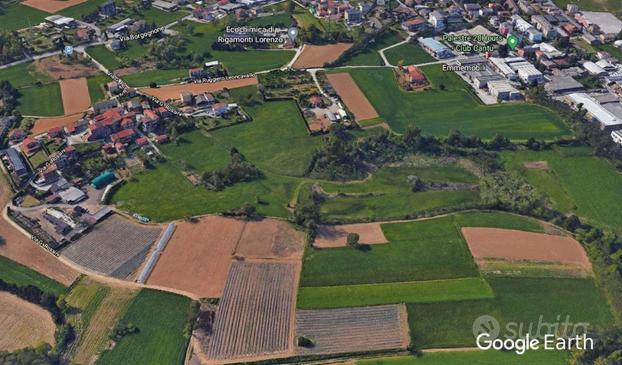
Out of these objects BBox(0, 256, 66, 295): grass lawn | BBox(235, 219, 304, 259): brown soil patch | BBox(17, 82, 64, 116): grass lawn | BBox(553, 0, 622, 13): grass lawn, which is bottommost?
BBox(17, 82, 64, 116): grass lawn

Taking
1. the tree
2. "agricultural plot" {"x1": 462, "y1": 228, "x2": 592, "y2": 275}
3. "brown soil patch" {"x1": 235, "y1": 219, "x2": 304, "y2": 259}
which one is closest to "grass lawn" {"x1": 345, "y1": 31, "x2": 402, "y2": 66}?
"brown soil patch" {"x1": 235, "y1": 219, "x2": 304, "y2": 259}

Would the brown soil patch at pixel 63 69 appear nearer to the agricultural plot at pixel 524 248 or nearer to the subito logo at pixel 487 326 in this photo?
the agricultural plot at pixel 524 248

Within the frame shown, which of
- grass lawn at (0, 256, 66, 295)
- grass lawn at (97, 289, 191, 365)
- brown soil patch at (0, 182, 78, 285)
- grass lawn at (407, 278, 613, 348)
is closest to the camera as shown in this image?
grass lawn at (97, 289, 191, 365)

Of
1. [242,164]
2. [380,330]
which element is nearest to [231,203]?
[242,164]

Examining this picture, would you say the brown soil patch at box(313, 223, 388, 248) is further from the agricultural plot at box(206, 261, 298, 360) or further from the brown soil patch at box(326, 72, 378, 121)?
the brown soil patch at box(326, 72, 378, 121)

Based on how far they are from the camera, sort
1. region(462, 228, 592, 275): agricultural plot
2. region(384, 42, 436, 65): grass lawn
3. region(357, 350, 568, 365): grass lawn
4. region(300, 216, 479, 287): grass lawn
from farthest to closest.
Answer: region(384, 42, 436, 65): grass lawn, region(462, 228, 592, 275): agricultural plot, region(300, 216, 479, 287): grass lawn, region(357, 350, 568, 365): grass lawn

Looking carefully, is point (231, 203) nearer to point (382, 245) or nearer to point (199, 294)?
point (199, 294)
